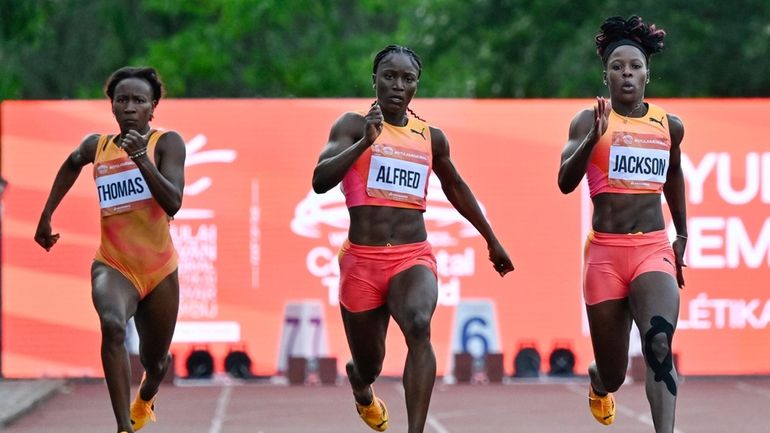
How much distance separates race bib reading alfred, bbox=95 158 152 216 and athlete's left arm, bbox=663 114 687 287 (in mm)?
3027

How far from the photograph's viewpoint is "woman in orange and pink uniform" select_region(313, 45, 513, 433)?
32.5ft

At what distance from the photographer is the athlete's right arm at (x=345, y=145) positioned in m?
9.79

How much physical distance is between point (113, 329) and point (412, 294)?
5.53 ft

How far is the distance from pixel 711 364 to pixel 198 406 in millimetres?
5832

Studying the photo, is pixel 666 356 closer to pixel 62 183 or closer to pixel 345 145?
pixel 345 145

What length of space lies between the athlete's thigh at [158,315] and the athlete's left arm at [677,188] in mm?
2967

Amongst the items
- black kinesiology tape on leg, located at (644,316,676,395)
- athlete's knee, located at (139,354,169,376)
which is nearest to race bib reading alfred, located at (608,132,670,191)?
black kinesiology tape on leg, located at (644,316,676,395)

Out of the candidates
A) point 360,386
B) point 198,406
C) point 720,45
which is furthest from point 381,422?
point 720,45

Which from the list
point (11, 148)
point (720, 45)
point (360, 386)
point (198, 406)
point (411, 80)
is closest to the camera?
point (411, 80)

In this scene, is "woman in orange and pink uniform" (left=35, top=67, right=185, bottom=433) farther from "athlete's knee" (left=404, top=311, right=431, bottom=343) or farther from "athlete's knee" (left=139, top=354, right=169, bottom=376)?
"athlete's knee" (left=404, top=311, right=431, bottom=343)

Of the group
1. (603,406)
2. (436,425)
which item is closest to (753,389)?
(436,425)

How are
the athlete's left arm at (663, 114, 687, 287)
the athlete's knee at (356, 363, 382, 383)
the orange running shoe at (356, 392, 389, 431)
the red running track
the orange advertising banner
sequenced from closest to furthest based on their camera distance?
the athlete's left arm at (663, 114, 687, 287) < the athlete's knee at (356, 363, 382, 383) < the orange running shoe at (356, 392, 389, 431) < the red running track < the orange advertising banner

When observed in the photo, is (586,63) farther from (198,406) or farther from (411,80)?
(411,80)

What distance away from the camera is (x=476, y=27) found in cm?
3350
